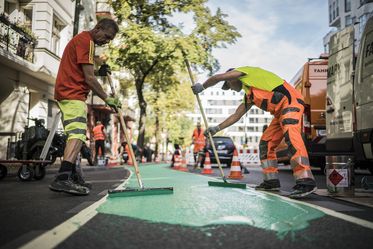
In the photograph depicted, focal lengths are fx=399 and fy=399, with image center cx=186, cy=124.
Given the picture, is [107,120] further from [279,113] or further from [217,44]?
[279,113]

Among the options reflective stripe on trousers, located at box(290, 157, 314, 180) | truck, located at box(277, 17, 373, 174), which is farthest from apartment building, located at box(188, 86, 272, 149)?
reflective stripe on trousers, located at box(290, 157, 314, 180)

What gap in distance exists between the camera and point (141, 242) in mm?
2318

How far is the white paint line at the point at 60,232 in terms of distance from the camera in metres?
2.22

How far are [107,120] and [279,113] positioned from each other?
31.2 m

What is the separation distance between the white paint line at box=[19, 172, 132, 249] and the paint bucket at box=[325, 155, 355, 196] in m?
3.04

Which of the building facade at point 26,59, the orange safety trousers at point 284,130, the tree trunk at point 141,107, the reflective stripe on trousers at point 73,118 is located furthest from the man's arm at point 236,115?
the tree trunk at point 141,107

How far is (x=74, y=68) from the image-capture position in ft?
16.0

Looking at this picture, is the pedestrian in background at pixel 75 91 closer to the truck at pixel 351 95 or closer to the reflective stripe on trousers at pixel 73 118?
the reflective stripe on trousers at pixel 73 118

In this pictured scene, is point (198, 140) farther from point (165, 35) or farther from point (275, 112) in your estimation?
Result: point (275, 112)

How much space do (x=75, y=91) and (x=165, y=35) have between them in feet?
50.7

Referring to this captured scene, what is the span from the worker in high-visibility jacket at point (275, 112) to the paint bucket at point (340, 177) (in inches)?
21.1

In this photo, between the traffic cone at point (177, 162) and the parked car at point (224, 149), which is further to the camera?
the parked car at point (224, 149)

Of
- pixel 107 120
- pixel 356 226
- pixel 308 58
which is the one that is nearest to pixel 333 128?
pixel 308 58

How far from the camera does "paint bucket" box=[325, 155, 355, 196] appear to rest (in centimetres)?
491
